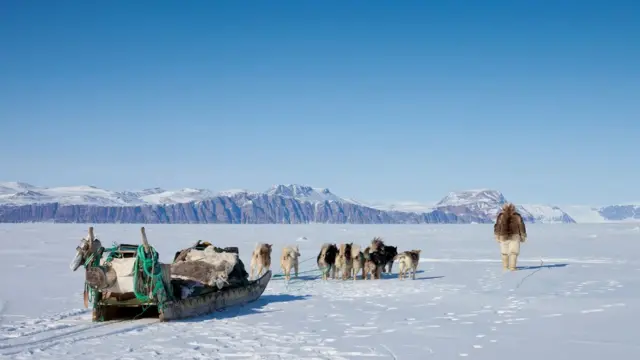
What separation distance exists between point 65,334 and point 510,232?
44.5 feet

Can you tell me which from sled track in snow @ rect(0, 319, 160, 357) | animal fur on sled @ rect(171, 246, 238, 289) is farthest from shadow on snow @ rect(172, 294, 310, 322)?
sled track in snow @ rect(0, 319, 160, 357)

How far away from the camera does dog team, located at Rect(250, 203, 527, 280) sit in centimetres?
1683

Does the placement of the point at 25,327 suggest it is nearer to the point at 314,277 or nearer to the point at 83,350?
the point at 83,350

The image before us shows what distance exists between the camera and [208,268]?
12.0 m

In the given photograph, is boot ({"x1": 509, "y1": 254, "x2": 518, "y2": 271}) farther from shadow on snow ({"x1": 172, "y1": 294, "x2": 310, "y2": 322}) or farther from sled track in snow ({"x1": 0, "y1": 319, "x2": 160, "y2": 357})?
sled track in snow ({"x1": 0, "y1": 319, "x2": 160, "y2": 357})

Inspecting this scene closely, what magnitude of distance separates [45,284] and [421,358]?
12472 mm

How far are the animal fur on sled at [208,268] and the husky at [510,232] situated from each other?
981 centimetres

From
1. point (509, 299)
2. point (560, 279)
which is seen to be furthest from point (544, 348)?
point (560, 279)

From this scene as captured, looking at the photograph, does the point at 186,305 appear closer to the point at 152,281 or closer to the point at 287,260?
the point at 152,281

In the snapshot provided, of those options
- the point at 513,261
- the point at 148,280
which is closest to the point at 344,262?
the point at 513,261

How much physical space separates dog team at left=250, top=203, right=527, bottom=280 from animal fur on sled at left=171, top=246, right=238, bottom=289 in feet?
13.6

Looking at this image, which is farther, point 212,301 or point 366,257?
point 366,257

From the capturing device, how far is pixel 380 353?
8.05 meters

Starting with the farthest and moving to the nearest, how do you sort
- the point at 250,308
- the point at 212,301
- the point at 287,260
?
the point at 287,260 < the point at 250,308 < the point at 212,301
